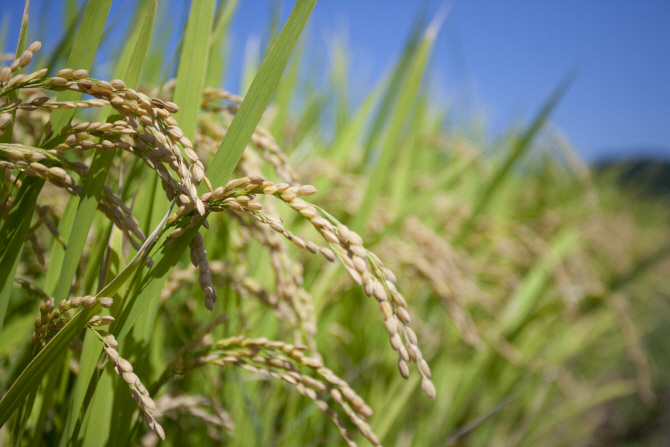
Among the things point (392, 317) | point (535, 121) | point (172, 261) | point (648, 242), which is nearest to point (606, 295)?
point (535, 121)

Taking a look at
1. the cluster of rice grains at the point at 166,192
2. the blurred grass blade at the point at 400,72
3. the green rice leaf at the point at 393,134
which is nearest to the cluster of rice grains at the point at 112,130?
the cluster of rice grains at the point at 166,192

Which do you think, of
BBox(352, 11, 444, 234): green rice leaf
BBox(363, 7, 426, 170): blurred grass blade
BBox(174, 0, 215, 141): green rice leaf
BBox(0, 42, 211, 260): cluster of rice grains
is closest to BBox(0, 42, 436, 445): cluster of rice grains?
BBox(0, 42, 211, 260): cluster of rice grains

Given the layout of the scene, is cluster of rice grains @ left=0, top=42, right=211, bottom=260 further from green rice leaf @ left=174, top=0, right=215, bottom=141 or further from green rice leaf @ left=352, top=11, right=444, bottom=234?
green rice leaf @ left=352, top=11, right=444, bottom=234

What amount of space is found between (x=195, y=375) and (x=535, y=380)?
2.05 metres

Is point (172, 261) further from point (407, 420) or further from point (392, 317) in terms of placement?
point (407, 420)

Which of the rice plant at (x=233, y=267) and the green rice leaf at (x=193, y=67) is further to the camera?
the green rice leaf at (x=193, y=67)

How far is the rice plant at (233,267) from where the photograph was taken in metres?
0.39

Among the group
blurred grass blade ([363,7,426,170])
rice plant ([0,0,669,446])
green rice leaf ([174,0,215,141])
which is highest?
blurred grass blade ([363,7,426,170])

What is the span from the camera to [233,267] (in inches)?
33.2

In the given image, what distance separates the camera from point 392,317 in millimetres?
366

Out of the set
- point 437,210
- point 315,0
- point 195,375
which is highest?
point 315,0

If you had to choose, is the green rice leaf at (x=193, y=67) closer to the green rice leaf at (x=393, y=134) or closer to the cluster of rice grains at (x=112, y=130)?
the cluster of rice grains at (x=112, y=130)

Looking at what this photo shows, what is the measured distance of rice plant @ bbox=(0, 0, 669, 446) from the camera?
39cm

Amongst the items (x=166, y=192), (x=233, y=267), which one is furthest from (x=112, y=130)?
(x=233, y=267)
